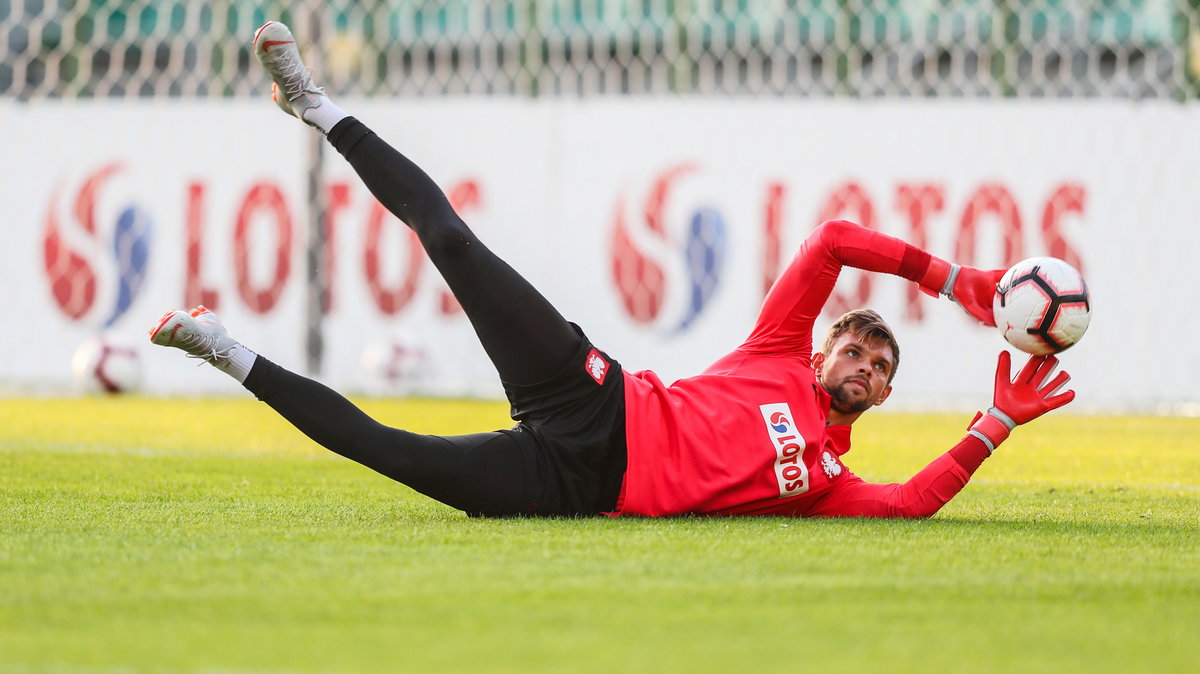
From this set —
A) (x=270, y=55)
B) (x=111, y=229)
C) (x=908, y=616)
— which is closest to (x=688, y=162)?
(x=111, y=229)

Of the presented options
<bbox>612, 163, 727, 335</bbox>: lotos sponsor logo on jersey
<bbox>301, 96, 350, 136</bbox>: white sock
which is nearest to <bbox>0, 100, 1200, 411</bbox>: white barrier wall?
<bbox>612, 163, 727, 335</bbox>: lotos sponsor logo on jersey

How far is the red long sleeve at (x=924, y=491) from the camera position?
301 centimetres

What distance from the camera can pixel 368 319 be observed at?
→ 7.50 metres

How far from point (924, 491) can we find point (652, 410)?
0.60 m

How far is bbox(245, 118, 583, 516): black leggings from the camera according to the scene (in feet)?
9.43

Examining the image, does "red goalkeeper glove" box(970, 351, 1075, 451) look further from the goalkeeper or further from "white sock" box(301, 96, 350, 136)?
"white sock" box(301, 96, 350, 136)

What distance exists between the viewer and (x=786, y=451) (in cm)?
299

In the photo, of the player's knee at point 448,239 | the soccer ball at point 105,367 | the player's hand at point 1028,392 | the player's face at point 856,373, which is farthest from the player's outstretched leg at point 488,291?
the soccer ball at point 105,367

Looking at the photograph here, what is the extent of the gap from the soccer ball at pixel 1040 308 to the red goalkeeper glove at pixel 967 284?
2 cm

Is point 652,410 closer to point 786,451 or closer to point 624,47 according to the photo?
point 786,451

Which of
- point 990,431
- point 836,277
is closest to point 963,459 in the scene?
point 990,431

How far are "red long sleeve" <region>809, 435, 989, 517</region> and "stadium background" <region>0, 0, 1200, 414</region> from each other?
4.17 metres

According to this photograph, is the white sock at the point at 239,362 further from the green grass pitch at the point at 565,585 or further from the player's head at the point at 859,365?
the player's head at the point at 859,365

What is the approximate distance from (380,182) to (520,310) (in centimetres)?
49
